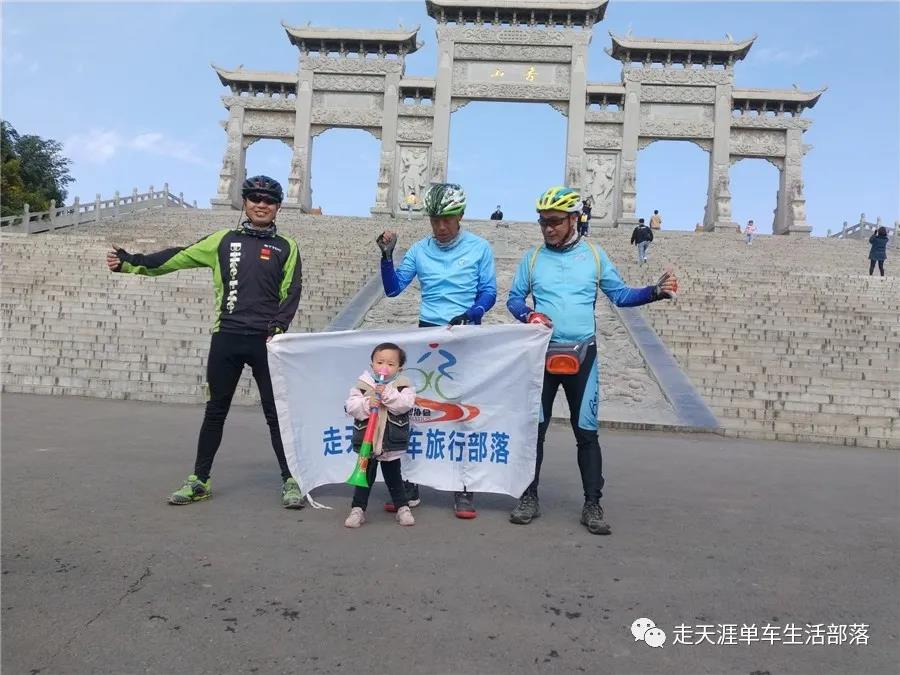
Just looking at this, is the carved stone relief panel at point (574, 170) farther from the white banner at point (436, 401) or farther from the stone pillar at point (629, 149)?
the white banner at point (436, 401)

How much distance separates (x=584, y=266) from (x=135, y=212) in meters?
26.3

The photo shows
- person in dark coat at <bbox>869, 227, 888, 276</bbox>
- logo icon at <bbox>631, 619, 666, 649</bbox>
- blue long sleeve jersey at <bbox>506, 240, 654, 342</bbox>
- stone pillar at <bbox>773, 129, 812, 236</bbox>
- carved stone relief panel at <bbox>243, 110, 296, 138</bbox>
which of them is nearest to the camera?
logo icon at <bbox>631, 619, 666, 649</bbox>

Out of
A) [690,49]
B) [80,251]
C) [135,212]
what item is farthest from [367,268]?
[690,49]

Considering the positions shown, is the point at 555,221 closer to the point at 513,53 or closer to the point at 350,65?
the point at 513,53

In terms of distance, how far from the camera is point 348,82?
33.3 metres

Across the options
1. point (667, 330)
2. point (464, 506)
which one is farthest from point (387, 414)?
point (667, 330)

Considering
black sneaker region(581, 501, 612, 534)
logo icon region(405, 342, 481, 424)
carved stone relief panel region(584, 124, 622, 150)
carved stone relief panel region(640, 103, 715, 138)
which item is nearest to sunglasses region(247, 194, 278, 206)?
logo icon region(405, 342, 481, 424)

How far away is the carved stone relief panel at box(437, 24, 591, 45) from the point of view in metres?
31.8

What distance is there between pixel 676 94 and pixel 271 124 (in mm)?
20309

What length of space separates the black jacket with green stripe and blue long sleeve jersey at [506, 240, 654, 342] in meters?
1.37

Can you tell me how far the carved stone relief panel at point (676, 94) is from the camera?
31859mm

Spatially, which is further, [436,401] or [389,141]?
[389,141]

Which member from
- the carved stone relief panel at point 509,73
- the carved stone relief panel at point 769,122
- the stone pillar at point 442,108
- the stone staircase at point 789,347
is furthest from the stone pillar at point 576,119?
the stone staircase at point 789,347

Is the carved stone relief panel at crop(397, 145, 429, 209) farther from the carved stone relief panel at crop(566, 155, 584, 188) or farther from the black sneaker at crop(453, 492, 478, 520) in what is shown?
the black sneaker at crop(453, 492, 478, 520)
